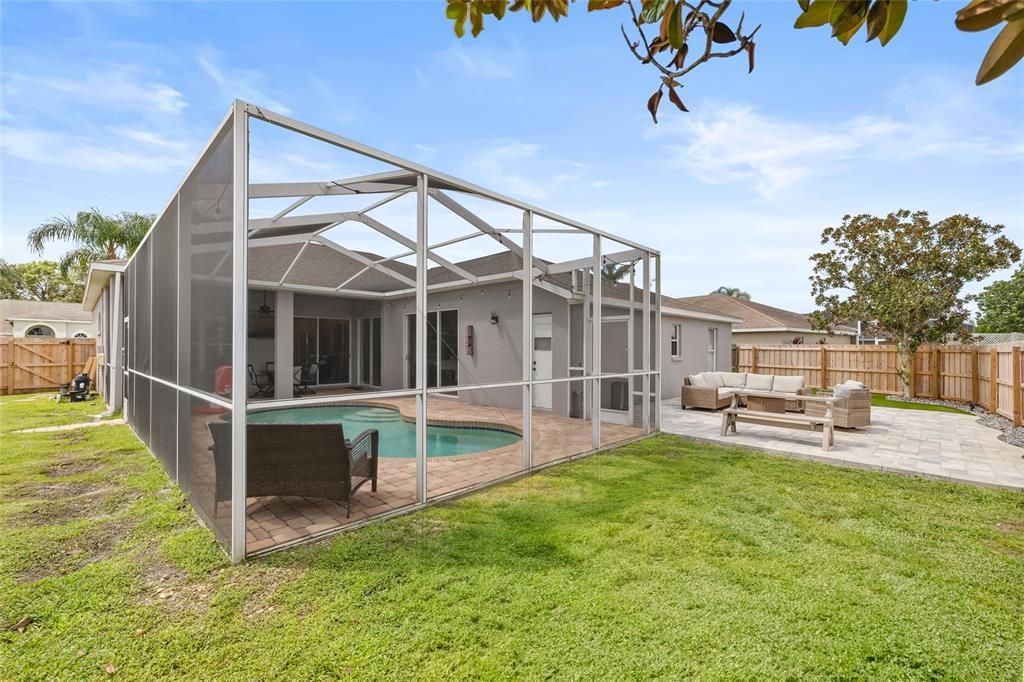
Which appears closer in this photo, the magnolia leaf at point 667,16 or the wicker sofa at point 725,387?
the magnolia leaf at point 667,16

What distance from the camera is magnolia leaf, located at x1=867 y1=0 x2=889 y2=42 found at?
74 cm

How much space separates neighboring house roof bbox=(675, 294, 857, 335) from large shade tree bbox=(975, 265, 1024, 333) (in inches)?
579

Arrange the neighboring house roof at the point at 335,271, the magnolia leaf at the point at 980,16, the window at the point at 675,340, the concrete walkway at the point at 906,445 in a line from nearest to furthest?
the magnolia leaf at the point at 980,16 < the concrete walkway at the point at 906,445 < the neighboring house roof at the point at 335,271 < the window at the point at 675,340

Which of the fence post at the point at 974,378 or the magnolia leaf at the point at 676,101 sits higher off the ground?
the magnolia leaf at the point at 676,101

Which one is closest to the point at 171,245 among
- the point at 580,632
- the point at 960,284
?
the point at 580,632

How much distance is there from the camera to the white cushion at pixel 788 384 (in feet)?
34.4

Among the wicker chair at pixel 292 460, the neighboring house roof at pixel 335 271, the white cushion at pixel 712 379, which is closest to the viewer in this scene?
the wicker chair at pixel 292 460

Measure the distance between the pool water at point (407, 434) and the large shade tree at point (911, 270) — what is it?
12206mm

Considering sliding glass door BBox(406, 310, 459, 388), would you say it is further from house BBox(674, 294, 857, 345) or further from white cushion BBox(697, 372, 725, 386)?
house BBox(674, 294, 857, 345)

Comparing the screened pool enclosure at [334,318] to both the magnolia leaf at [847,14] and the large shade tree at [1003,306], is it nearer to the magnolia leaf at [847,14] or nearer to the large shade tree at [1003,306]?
the magnolia leaf at [847,14]

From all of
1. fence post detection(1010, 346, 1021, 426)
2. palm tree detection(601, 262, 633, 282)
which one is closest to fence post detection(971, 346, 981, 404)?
fence post detection(1010, 346, 1021, 426)

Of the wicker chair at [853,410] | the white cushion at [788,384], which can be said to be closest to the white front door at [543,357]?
the wicker chair at [853,410]

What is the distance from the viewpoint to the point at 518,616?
109 inches

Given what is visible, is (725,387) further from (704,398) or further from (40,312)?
(40,312)
